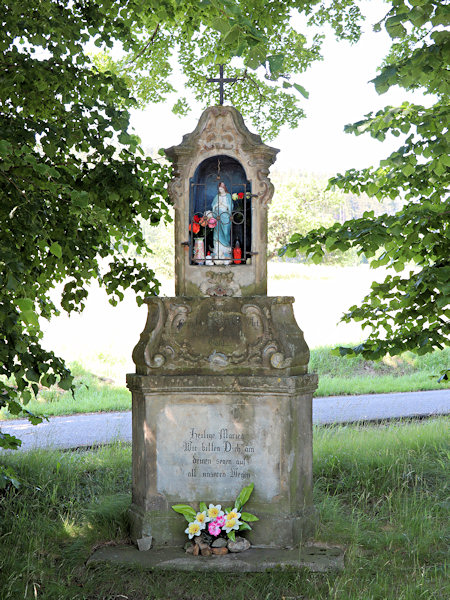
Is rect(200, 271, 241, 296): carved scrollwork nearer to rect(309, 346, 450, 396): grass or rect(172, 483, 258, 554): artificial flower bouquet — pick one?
rect(172, 483, 258, 554): artificial flower bouquet

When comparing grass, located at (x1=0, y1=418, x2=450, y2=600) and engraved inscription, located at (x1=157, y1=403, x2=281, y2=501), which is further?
engraved inscription, located at (x1=157, y1=403, x2=281, y2=501)

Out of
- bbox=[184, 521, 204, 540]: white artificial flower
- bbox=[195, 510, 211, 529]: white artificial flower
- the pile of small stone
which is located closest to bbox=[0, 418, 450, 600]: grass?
the pile of small stone

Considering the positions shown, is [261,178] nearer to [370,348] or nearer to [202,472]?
[370,348]

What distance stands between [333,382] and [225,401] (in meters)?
9.69

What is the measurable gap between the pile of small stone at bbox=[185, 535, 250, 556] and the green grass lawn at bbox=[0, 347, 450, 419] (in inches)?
202

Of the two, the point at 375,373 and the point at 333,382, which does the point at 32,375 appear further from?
the point at 375,373

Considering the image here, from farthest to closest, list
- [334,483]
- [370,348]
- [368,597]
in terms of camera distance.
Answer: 1. [334,483]
2. [370,348]
3. [368,597]

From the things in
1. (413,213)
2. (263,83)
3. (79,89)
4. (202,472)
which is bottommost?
(202,472)

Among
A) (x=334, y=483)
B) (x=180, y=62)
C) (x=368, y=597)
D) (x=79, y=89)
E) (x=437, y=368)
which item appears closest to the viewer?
(x=368, y=597)

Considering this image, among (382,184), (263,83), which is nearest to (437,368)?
(263,83)

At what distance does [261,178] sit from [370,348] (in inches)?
64.5

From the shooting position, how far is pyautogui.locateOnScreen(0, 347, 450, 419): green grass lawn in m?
11.9

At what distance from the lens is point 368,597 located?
13.1ft

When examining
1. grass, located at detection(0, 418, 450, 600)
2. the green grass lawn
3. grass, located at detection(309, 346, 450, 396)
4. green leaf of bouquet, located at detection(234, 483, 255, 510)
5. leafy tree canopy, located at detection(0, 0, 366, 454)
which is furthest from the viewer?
grass, located at detection(309, 346, 450, 396)
